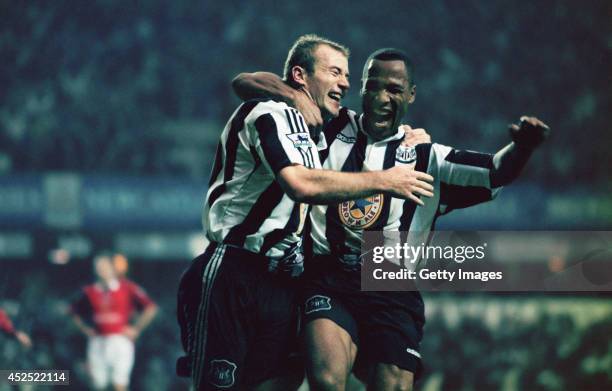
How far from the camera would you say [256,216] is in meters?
3.30

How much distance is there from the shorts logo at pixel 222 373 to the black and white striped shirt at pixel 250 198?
446mm

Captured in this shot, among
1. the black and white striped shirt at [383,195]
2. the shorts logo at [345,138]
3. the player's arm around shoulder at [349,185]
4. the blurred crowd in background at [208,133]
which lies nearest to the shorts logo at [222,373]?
the black and white striped shirt at [383,195]

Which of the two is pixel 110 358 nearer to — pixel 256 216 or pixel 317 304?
pixel 317 304

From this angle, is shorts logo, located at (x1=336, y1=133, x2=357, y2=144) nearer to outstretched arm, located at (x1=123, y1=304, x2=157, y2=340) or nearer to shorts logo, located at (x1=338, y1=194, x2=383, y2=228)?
shorts logo, located at (x1=338, y1=194, x2=383, y2=228)

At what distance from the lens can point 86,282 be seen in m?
9.99

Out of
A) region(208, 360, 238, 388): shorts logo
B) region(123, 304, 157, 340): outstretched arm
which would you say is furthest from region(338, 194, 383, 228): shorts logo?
region(123, 304, 157, 340): outstretched arm

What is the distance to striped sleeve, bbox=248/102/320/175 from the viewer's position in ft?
10.0

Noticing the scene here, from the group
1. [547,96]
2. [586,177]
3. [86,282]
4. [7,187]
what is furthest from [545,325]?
[7,187]

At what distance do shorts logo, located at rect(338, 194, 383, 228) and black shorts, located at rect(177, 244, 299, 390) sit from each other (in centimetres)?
37

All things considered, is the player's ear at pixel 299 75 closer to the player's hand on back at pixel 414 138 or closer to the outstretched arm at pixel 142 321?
the player's hand on back at pixel 414 138

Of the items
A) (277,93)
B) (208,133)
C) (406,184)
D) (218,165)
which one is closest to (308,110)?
(277,93)

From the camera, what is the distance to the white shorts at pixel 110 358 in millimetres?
8844

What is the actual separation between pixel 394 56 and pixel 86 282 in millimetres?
7114

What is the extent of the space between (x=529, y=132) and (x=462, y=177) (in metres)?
0.48
